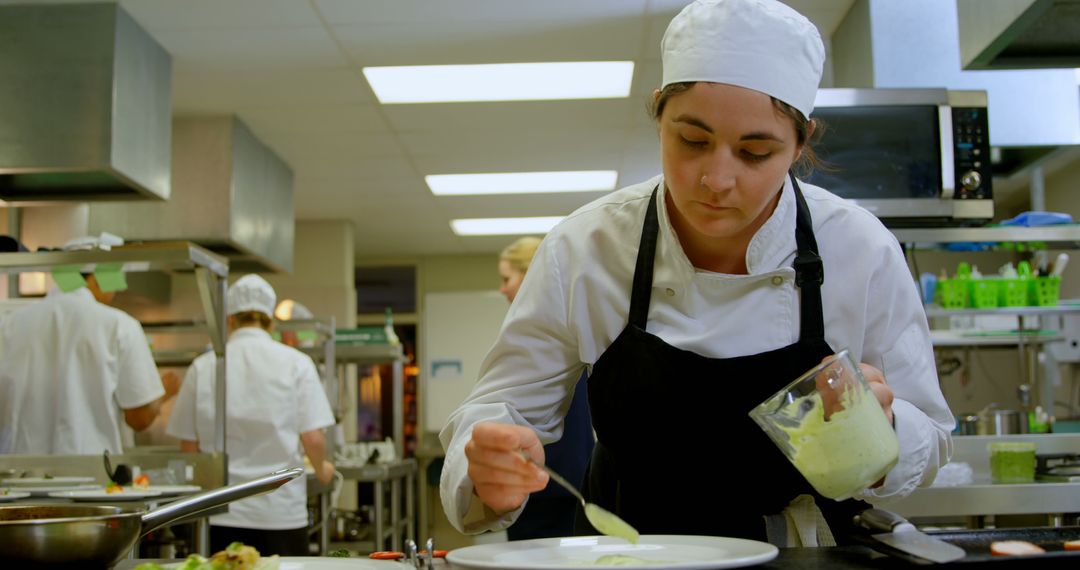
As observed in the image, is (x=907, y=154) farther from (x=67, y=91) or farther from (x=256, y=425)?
(x=67, y=91)

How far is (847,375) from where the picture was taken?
3.20 ft

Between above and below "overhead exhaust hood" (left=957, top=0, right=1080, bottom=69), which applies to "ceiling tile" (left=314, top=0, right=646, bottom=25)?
above

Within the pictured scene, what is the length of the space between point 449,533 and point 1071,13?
8449mm

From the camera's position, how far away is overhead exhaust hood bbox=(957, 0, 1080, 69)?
2598 mm

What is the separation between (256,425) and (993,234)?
277 cm

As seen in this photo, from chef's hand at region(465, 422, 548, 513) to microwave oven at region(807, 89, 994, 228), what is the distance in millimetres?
2169

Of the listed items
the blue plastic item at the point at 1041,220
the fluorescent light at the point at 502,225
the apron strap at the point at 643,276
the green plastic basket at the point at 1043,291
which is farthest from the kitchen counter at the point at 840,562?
the fluorescent light at the point at 502,225

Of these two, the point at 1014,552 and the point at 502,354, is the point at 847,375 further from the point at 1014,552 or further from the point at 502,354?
the point at 502,354

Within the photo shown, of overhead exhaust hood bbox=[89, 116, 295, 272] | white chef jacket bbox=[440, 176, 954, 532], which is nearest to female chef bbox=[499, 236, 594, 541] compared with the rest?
white chef jacket bbox=[440, 176, 954, 532]

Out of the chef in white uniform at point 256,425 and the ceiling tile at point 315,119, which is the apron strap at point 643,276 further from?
the ceiling tile at point 315,119

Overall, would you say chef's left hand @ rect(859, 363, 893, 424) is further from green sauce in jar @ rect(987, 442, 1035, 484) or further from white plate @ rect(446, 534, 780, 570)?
green sauce in jar @ rect(987, 442, 1035, 484)

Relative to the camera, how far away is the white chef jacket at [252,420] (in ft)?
13.9

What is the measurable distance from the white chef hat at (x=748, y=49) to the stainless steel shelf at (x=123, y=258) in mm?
2232

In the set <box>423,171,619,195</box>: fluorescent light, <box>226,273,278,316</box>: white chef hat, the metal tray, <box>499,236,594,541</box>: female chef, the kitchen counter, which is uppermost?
<box>423,171,619,195</box>: fluorescent light
